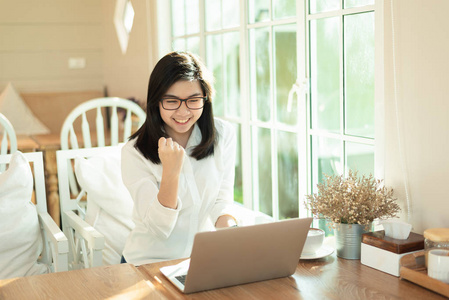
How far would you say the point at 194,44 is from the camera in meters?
3.35

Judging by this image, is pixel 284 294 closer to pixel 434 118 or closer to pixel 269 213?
pixel 434 118

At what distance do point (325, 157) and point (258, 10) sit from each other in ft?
2.57

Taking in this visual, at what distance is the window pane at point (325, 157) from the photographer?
2.13 m

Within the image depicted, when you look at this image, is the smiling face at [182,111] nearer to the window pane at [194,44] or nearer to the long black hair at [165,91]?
the long black hair at [165,91]

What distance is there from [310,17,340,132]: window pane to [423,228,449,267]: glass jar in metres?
0.80

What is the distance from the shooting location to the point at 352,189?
1566 millimetres

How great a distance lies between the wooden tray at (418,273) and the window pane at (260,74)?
1.30 metres

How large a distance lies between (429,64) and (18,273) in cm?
158

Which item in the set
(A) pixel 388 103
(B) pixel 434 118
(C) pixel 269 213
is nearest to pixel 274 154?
(C) pixel 269 213

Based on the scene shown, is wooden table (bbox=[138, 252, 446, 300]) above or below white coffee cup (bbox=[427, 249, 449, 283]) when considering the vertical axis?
below

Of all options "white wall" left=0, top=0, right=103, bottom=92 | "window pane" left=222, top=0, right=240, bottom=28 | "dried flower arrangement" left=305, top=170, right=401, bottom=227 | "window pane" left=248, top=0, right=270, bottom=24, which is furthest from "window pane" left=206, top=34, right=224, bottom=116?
"white wall" left=0, top=0, right=103, bottom=92

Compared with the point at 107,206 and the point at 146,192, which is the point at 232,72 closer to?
the point at 107,206

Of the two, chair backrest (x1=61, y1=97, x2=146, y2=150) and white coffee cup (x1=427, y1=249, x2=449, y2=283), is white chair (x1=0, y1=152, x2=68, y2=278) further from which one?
white coffee cup (x1=427, y1=249, x2=449, y2=283)

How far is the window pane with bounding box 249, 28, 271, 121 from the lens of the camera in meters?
2.57
